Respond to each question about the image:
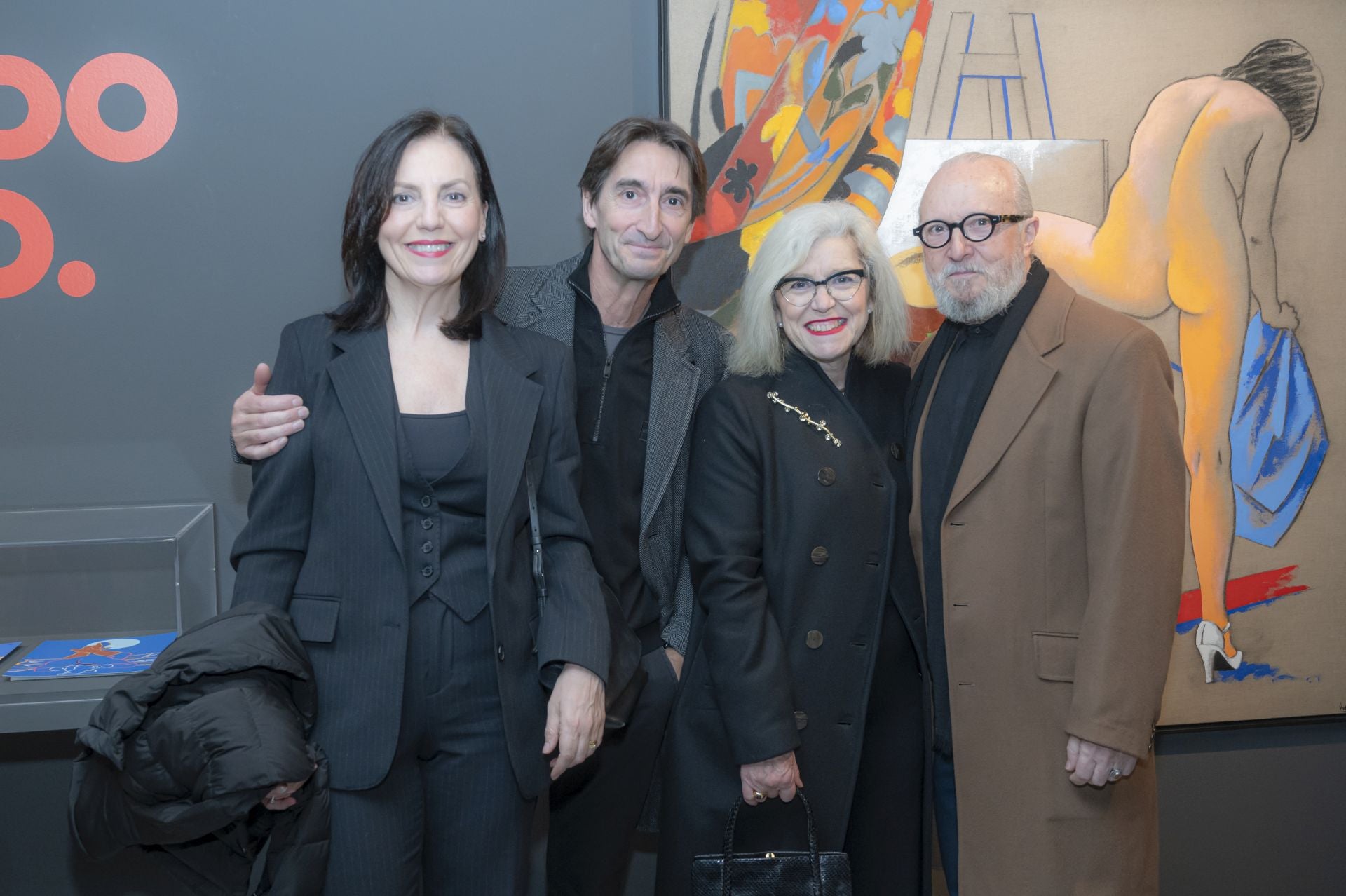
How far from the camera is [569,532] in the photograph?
77.8 inches

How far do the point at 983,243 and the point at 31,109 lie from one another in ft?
8.16

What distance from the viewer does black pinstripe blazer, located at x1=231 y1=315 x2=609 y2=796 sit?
178cm

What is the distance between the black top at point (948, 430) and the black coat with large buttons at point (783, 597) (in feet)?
0.23

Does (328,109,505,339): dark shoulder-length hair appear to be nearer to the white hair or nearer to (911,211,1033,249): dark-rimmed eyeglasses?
the white hair

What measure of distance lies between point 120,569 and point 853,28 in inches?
101

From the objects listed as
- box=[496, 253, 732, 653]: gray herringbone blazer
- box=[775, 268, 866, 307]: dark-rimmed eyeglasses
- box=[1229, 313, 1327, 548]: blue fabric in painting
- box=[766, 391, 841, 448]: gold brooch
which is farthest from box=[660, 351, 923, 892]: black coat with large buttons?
box=[1229, 313, 1327, 548]: blue fabric in painting

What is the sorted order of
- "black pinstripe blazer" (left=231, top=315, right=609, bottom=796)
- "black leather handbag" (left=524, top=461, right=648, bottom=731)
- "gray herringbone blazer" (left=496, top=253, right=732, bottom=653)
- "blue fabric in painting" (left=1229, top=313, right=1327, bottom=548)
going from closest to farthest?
1. "black pinstripe blazer" (left=231, top=315, right=609, bottom=796)
2. "black leather handbag" (left=524, top=461, right=648, bottom=731)
3. "gray herringbone blazer" (left=496, top=253, right=732, bottom=653)
4. "blue fabric in painting" (left=1229, top=313, right=1327, bottom=548)

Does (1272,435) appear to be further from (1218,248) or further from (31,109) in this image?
(31,109)

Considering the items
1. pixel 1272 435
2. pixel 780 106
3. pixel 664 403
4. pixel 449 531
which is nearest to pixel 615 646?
pixel 449 531

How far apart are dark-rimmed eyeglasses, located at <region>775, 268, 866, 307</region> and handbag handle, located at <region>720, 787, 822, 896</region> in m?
1.14

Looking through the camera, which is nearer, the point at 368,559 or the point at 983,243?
the point at 368,559

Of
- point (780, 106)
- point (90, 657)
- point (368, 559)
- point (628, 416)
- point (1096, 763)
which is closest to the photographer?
point (368, 559)

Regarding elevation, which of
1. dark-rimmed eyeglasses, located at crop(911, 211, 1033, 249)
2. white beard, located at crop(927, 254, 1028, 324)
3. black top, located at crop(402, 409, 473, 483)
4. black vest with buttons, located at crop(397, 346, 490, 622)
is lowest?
black vest with buttons, located at crop(397, 346, 490, 622)

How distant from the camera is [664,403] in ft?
7.89
